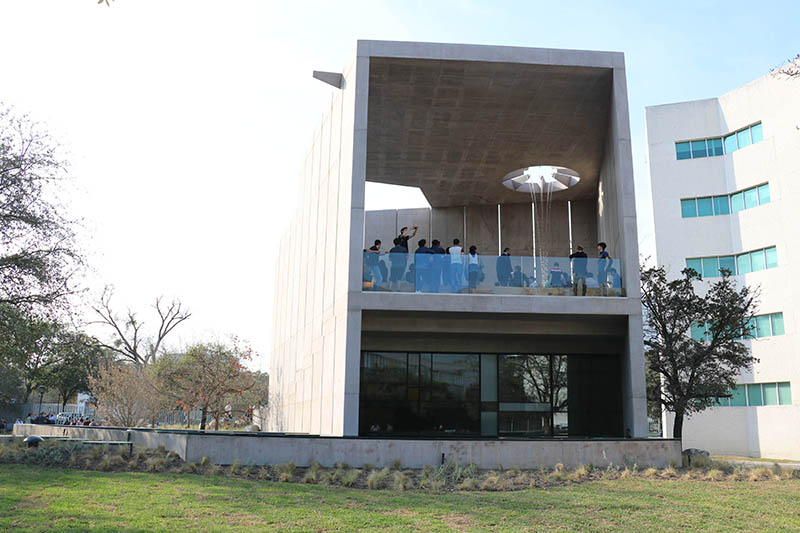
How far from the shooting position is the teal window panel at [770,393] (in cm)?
3394

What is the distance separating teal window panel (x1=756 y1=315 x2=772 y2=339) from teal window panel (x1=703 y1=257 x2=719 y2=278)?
130 inches

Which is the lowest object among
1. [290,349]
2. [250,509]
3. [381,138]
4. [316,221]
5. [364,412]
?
[250,509]

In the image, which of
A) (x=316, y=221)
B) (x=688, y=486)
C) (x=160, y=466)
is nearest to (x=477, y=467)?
(x=688, y=486)

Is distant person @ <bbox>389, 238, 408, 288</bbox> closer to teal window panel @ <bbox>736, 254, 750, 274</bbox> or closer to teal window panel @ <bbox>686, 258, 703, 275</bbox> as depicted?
teal window panel @ <bbox>686, 258, 703, 275</bbox>

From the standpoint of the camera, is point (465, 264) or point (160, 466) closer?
point (160, 466)

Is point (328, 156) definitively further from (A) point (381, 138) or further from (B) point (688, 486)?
(B) point (688, 486)

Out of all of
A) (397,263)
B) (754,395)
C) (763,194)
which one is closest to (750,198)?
(763,194)

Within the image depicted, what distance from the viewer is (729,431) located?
116 feet

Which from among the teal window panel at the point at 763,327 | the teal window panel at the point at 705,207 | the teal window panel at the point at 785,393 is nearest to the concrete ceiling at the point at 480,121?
the teal window panel at the point at 705,207

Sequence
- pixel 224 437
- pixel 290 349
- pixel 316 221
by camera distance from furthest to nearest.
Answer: pixel 290 349, pixel 316 221, pixel 224 437

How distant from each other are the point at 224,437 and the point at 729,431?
2962 cm

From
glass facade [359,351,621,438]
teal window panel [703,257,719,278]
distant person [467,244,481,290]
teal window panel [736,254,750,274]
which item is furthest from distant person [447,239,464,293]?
teal window panel [736,254,750,274]

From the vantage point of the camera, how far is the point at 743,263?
120ft

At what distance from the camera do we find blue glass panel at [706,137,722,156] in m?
38.2
